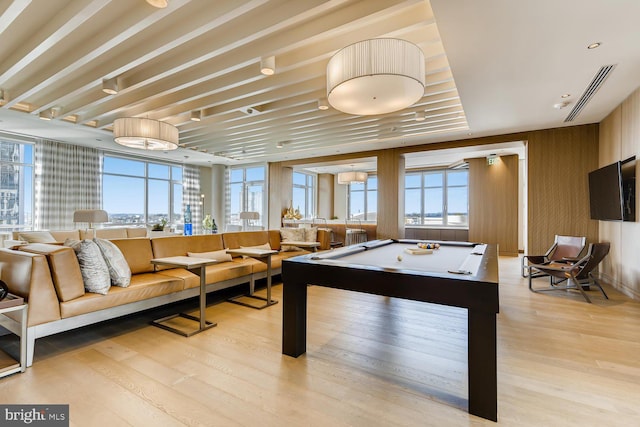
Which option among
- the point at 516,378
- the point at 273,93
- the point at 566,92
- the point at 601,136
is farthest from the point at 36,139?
the point at 601,136

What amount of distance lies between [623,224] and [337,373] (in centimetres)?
510

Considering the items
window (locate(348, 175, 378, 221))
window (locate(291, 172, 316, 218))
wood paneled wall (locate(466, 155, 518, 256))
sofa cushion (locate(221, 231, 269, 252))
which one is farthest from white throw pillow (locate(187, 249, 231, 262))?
window (locate(348, 175, 378, 221))

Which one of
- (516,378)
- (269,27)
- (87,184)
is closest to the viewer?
(516,378)

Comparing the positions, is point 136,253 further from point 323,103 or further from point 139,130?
point 323,103

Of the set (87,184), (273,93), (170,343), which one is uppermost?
(273,93)

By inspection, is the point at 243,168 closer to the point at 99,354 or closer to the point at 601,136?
the point at 99,354

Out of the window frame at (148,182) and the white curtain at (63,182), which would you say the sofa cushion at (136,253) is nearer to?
the white curtain at (63,182)

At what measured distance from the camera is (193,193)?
10.9 m

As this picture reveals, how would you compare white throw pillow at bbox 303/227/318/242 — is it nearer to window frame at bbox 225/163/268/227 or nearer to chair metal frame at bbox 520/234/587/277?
chair metal frame at bbox 520/234/587/277

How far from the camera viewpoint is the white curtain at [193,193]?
10625mm

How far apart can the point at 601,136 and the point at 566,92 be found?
6.99 feet

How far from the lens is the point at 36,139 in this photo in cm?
713

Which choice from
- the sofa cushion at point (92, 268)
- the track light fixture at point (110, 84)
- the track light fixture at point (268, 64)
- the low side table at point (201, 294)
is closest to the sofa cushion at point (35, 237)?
the track light fixture at point (110, 84)

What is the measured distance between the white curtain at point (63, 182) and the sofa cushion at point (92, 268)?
5968 mm
